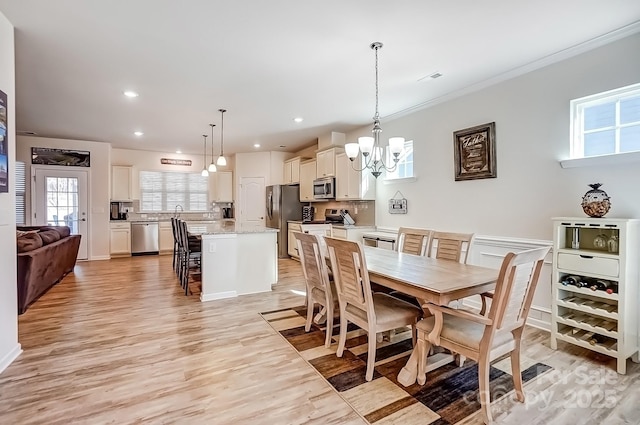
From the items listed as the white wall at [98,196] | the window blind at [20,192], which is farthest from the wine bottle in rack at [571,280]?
the window blind at [20,192]

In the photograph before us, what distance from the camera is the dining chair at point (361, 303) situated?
2.25 meters

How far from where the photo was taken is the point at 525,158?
3363 millimetres

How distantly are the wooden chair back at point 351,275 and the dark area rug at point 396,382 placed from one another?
44 centimetres

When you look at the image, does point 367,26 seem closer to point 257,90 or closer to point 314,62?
point 314,62

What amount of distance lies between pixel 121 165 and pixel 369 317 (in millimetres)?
7758

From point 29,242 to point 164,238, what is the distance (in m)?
4.13

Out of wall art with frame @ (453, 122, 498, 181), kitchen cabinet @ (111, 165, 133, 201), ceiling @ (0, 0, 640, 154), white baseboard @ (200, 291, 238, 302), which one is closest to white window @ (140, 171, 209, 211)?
kitchen cabinet @ (111, 165, 133, 201)

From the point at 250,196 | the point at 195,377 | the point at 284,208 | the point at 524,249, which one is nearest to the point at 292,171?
the point at 284,208

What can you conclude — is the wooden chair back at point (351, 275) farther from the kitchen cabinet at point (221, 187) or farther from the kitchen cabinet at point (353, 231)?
the kitchen cabinet at point (221, 187)

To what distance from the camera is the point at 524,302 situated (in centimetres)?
196

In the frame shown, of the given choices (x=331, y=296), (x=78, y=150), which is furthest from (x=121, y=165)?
(x=331, y=296)

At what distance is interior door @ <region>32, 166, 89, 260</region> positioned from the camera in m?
6.56

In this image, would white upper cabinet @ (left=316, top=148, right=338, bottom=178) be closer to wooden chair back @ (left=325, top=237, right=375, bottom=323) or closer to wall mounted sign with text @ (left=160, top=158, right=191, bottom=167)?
wooden chair back @ (left=325, top=237, right=375, bottom=323)

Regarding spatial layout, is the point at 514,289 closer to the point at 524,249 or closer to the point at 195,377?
the point at 524,249
